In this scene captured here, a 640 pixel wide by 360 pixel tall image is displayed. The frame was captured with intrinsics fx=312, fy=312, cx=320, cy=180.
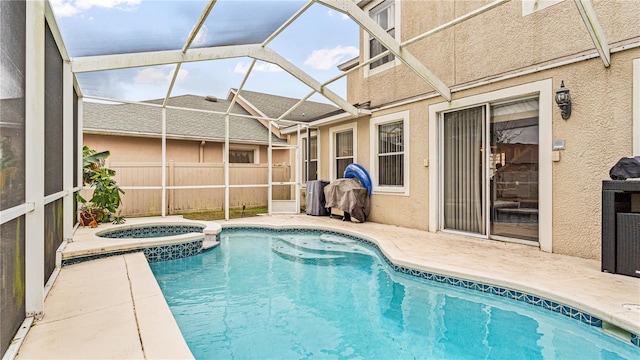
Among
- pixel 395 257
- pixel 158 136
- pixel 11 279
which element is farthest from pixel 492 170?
pixel 158 136

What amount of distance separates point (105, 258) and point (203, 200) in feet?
20.7

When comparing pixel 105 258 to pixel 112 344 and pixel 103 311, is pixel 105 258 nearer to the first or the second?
pixel 103 311

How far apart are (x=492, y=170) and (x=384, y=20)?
5399 millimetres

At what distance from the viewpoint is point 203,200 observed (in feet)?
36.3

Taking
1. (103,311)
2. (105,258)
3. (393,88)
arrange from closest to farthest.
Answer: (103,311) → (105,258) → (393,88)

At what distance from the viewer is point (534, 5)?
5562 mm

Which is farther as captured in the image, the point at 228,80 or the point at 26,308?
the point at 228,80

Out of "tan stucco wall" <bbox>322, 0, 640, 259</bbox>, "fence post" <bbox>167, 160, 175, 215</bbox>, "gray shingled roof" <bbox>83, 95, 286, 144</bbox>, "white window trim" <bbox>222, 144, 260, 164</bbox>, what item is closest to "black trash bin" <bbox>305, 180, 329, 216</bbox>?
"tan stucco wall" <bbox>322, 0, 640, 259</bbox>

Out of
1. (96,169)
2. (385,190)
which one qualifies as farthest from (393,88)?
(96,169)

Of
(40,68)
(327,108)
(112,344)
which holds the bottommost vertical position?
(112,344)

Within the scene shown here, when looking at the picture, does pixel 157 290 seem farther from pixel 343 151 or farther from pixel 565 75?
pixel 343 151

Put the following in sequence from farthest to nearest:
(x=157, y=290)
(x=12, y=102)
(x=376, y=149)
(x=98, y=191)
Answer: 1. (x=376, y=149)
2. (x=98, y=191)
3. (x=157, y=290)
4. (x=12, y=102)

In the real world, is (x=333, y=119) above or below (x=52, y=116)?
above

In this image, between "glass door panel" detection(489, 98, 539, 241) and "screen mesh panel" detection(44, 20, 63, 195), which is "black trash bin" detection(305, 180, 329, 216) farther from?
"screen mesh panel" detection(44, 20, 63, 195)
